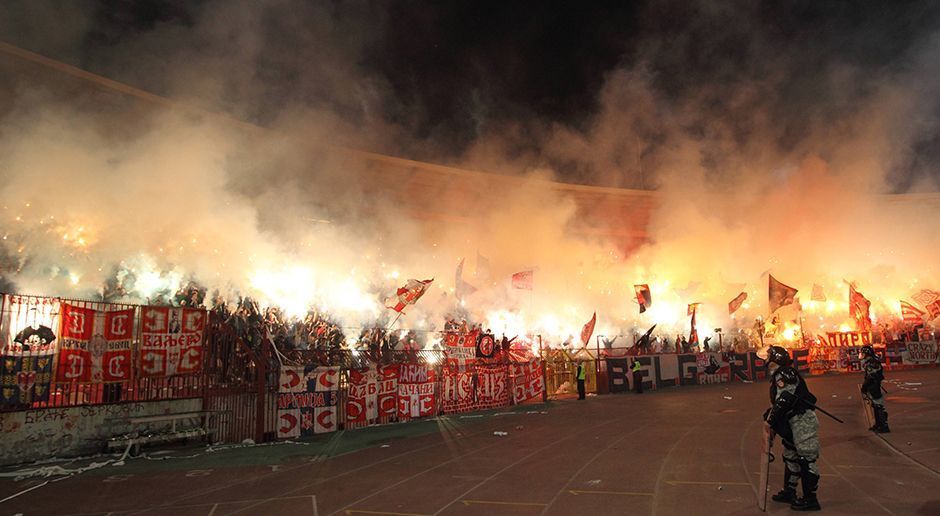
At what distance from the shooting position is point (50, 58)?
43.7 feet

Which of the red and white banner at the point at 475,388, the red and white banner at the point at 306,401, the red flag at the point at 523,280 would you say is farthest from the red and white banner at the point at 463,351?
the red flag at the point at 523,280

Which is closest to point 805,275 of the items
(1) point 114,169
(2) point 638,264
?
(2) point 638,264

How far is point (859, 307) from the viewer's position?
26719mm

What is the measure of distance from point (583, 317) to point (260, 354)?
762 inches

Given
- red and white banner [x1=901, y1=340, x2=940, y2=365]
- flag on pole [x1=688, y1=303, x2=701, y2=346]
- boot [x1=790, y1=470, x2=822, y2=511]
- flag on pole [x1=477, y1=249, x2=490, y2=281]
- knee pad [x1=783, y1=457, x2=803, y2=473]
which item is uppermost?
flag on pole [x1=477, y1=249, x2=490, y2=281]

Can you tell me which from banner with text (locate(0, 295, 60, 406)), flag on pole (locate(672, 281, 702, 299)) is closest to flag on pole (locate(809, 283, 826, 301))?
flag on pole (locate(672, 281, 702, 299))

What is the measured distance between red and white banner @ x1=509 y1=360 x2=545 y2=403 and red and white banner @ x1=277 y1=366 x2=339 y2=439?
5.62 m

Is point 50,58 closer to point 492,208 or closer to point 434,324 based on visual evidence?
point 434,324

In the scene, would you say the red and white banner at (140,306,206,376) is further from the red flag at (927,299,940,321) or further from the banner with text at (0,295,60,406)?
the red flag at (927,299,940,321)

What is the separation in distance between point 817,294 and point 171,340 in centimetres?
3033

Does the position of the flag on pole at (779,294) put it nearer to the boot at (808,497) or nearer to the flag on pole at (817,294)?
the flag on pole at (817,294)

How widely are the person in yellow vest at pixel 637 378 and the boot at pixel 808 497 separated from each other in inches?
520

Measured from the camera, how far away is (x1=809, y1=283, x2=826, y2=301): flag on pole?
27969 mm

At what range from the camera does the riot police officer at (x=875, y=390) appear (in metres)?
7.97
